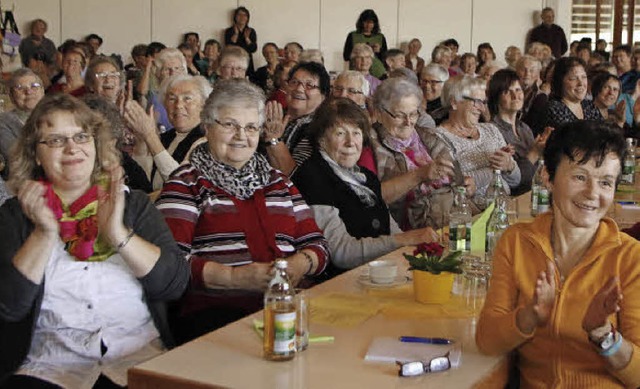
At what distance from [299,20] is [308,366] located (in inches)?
454

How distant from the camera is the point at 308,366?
6.09 ft

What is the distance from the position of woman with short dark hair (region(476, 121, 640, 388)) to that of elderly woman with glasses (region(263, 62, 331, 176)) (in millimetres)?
1577

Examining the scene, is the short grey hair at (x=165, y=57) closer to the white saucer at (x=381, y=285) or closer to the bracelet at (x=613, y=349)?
the white saucer at (x=381, y=285)

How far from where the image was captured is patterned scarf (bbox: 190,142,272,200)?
9.57 ft

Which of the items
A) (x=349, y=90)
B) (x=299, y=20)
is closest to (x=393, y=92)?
(x=349, y=90)

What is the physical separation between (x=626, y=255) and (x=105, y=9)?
34.9ft

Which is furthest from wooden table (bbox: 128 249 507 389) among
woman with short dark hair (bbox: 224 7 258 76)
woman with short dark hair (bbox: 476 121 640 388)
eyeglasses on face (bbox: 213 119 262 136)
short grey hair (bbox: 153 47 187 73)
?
woman with short dark hair (bbox: 224 7 258 76)

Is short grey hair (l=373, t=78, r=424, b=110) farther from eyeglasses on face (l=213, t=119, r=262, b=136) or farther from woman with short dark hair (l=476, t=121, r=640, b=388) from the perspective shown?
woman with short dark hair (l=476, t=121, r=640, b=388)

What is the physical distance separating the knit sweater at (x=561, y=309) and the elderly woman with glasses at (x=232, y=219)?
91 centimetres

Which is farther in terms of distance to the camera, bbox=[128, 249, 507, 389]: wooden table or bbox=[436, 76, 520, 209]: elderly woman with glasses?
bbox=[436, 76, 520, 209]: elderly woman with glasses

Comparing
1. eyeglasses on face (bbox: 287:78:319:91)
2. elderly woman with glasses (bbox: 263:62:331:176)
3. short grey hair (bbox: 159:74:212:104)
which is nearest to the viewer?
elderly woman with glasses (bbox: 263:62:331:176)

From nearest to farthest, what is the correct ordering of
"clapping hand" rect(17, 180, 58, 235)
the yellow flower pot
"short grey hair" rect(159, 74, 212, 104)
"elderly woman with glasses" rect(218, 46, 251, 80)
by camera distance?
"clapping hand" rect(17, 180, 58, 235) → the yellow flower pot → "short grey hair" rect(159, 74, 212, 104) → "elderly woman with glasses" rect(218, 46, 251, 80)

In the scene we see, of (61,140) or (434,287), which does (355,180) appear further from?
(61,140)

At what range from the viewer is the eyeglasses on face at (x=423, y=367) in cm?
Result: 181
